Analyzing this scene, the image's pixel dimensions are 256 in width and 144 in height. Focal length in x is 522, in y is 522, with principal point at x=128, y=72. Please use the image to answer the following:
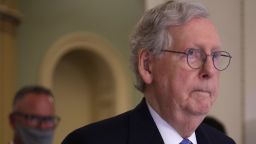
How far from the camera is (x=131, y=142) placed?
1.49 meters

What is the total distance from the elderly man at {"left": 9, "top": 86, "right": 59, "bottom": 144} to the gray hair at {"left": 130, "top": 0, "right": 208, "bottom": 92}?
45.2 inches

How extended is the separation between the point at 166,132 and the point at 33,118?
1.21 meters

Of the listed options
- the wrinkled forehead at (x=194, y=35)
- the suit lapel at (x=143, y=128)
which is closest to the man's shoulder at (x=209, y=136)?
the suit lapel at (x=143, y=128)

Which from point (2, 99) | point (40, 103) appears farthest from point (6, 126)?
point (40, 103)

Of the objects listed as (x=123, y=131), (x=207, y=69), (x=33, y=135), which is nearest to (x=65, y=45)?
(x=33, y=135)

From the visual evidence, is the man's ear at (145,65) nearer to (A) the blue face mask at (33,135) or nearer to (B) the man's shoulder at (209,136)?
(B) the man's shoulder at (209,136)

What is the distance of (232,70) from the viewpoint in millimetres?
3072

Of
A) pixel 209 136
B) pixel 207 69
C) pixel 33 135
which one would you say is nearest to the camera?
pixel 207 69

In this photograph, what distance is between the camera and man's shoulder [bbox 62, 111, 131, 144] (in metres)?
1.48

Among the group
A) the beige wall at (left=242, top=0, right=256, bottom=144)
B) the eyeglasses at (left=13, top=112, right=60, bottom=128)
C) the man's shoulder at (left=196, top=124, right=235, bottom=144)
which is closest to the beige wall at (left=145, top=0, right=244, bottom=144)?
the beige wall at (left=242, top=0, right=256, bottom=144)

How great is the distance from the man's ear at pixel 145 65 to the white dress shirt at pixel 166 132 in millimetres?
91

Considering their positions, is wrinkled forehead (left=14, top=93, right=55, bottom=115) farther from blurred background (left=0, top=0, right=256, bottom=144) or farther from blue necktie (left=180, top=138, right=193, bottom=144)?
blurred background (left=0, top=0, right=256, bottom=144)

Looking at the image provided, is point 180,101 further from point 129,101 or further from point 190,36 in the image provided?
point 129,101

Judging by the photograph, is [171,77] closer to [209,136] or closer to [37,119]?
[209,136]
